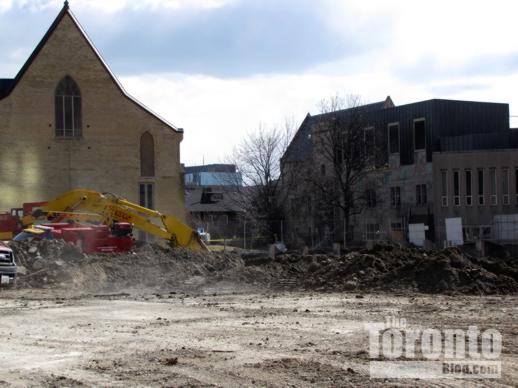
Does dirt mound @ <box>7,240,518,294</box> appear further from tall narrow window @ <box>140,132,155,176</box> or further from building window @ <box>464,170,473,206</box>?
building window @ <box>464,170,473,206</box>

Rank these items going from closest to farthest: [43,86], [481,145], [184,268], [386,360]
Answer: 1. [386,360]
2. [184,268]
3. [43,86]
4. [481,145]

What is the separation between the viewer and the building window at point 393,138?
68.8 m

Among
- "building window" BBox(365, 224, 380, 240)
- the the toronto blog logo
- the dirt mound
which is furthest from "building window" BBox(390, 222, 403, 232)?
the the toronto blog logo

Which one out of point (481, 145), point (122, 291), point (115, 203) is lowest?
point (122, 291)

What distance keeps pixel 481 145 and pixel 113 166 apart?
92.6 feet

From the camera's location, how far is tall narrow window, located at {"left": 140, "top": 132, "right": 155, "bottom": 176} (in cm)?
5634

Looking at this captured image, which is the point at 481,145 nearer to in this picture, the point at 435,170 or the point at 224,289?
the point at 435,170

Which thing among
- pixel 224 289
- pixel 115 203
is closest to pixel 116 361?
pixel 224 289

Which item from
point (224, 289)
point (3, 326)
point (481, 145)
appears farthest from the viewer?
point (481, 145)

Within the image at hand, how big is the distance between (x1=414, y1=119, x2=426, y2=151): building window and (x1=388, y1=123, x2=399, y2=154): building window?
7.28 feet

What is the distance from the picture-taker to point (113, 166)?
182 ft

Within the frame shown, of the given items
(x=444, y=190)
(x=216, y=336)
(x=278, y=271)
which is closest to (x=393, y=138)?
(x=444, y=190)

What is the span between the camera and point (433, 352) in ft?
38.6

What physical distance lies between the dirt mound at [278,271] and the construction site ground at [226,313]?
47 millimetres
